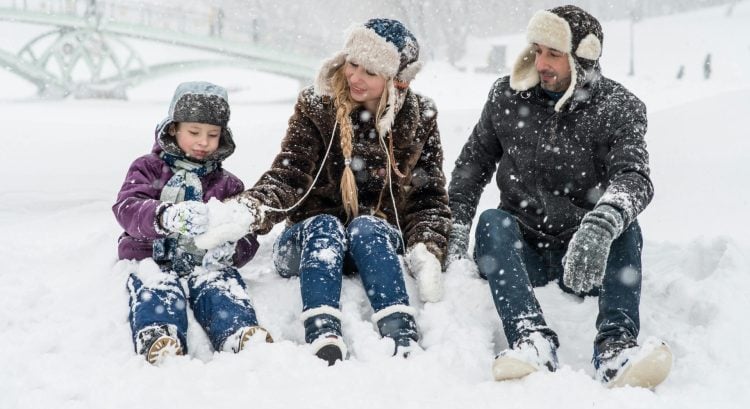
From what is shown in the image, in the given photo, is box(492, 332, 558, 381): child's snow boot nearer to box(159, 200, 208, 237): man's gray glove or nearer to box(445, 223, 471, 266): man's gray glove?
box(445, 223, 471, 266): man's gray glove

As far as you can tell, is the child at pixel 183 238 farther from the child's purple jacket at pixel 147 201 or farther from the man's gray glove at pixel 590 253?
the man's gray glove at pixel 590 253

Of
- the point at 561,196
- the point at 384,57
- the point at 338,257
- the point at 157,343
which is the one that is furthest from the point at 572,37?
the point at 157,343

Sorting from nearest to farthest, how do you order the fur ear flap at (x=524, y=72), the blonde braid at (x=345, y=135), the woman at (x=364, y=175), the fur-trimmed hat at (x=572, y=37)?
the woman at (x=364, y=175), the fur-trimmed hat at (x=572, y=37), the blonde braid at (x=345, y=135), the fur ear flap at (x=524, y=72)

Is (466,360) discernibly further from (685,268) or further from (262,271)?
(685,268)

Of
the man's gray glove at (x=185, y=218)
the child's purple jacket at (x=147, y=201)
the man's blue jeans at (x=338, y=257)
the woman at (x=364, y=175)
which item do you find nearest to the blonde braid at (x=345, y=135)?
the woman at (x=364, y=175)

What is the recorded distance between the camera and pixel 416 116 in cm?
333

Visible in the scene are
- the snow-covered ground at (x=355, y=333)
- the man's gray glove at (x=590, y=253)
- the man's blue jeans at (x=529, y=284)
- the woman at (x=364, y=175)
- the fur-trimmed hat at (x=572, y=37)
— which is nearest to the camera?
the snow-covered ground at (x=355, y=333)

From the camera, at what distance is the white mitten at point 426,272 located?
9.78ft

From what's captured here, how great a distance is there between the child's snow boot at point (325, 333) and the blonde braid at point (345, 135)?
72 cm

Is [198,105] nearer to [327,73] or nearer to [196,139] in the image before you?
[196,139]

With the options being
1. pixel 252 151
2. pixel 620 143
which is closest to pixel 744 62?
pixel 252 151

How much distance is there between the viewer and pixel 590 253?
7.97 ft

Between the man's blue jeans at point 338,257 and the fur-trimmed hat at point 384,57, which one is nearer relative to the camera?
the man's blue jeans at point 338,257

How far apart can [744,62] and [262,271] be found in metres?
31.0
